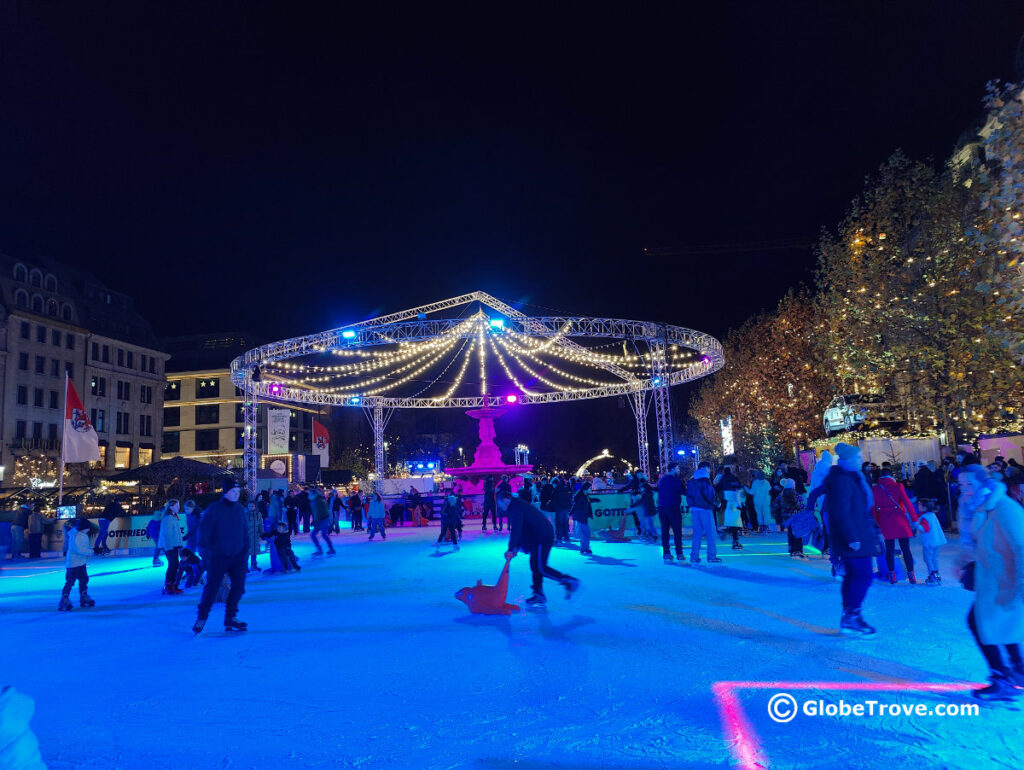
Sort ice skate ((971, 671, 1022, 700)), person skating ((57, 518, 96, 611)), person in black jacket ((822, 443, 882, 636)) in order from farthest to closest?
person skating ((57, 518, 96, 611)), person in black jacket ((822, 443, 882, 636)), ice skate ((971, 671, 1022, 700))

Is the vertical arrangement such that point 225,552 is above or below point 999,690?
above

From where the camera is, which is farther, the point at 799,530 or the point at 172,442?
the point at 172,442

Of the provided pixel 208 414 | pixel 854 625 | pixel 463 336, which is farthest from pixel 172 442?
pixel 854 625

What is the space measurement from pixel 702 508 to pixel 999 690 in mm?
6264

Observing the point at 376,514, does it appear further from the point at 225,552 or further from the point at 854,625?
the point at 854,625

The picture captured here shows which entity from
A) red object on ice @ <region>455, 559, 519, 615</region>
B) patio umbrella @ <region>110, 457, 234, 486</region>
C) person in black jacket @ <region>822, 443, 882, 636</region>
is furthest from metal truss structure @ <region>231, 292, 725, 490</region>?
person in black jacket @ <region>822, 443, 882, 636</region>

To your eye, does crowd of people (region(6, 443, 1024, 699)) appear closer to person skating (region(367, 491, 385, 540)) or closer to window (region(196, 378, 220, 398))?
person skating (region(367, 491, 385, 540))

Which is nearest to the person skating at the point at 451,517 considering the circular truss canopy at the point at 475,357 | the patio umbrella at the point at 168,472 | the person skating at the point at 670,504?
the person skating at the point at 670,504

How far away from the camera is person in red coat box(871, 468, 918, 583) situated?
278 inches

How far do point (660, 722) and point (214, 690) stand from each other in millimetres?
2905

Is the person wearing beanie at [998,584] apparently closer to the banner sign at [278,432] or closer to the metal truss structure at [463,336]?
the metal truss structure at [463,336]

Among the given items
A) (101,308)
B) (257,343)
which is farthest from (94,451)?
(257,343)

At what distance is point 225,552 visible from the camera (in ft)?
21.0

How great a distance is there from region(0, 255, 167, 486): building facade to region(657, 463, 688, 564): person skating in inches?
1374
